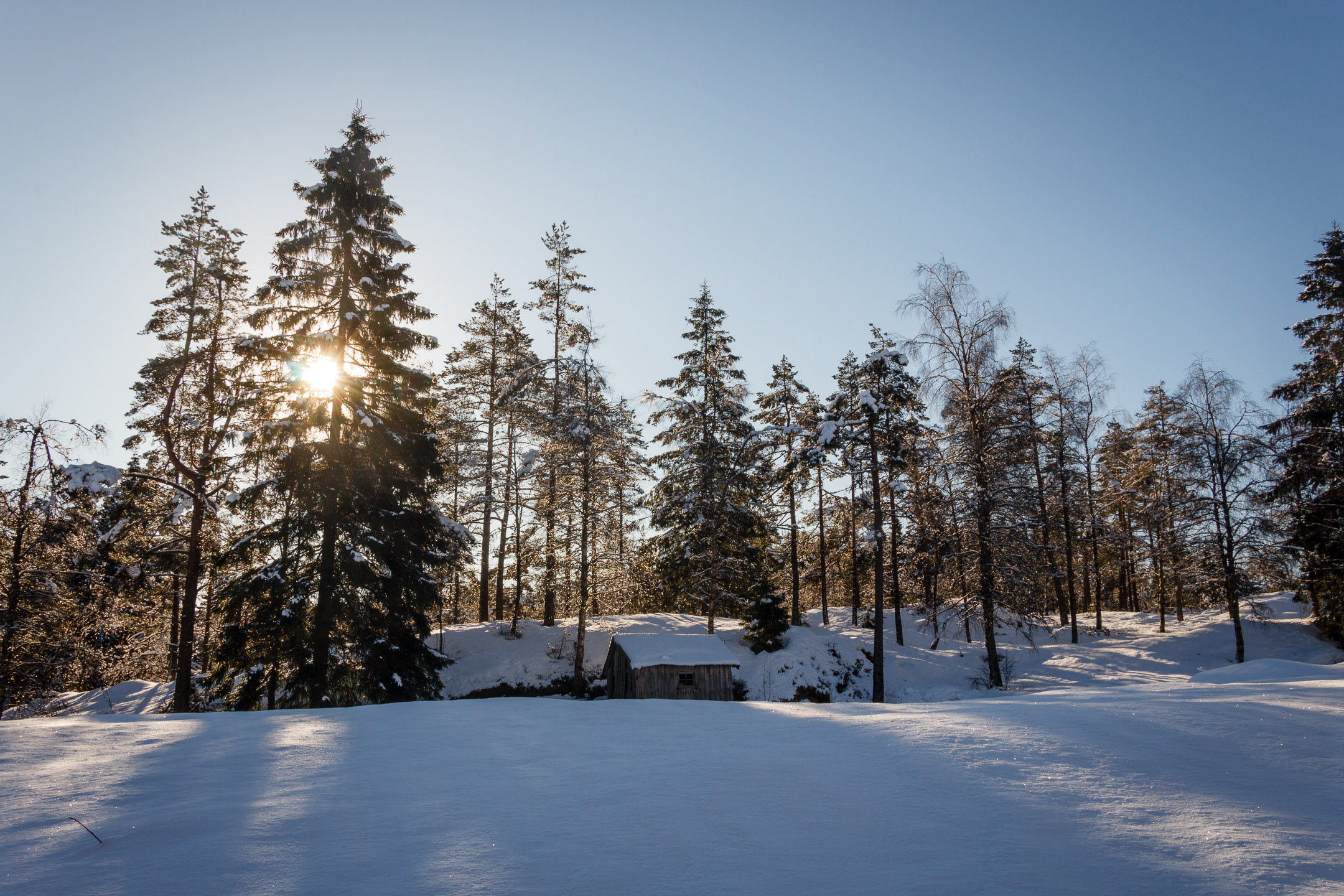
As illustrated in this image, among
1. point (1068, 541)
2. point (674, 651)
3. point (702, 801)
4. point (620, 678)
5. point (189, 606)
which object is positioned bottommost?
point (620, 678)

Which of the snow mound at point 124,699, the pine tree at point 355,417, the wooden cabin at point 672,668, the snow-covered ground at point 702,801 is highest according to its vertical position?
the pine tree at point 355,417

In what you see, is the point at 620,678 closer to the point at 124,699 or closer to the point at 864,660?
the point at 864,660

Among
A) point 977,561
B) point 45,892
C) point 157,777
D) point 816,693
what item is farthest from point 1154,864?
point 816,693

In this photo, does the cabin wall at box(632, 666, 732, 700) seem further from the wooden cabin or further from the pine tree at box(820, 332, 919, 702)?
the pine tree at box(820, 332, 919, 702)

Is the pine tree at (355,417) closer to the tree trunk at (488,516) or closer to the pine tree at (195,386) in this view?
the pine tree at (195,386)

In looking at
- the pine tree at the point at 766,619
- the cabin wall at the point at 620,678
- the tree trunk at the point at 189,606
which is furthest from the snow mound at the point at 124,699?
the pine tree at the point at 766,619

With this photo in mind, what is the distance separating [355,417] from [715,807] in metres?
15.9

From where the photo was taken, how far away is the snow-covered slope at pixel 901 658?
23797 mm

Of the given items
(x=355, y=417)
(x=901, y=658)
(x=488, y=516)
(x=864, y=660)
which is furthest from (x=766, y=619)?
(x=355, y=417)

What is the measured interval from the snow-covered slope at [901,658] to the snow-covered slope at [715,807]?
749 inches

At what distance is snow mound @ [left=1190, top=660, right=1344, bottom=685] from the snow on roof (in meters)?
13.6

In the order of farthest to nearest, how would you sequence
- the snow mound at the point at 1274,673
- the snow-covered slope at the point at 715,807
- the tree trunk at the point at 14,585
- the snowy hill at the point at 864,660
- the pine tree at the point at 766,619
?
the pine tree at the point at 766,619 → the snowy hill at the point at 864,660 → the tree trunk at the point at 14,585 → the snow mound at the point at 1274,673 → the snow-covered slope at the point at 715,807

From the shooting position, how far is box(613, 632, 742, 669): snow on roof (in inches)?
828

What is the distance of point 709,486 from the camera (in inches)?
1041
